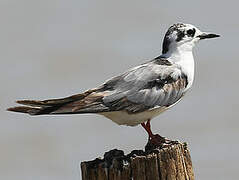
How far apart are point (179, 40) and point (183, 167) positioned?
2.39m

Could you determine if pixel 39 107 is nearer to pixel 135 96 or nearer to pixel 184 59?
pixel 135 96

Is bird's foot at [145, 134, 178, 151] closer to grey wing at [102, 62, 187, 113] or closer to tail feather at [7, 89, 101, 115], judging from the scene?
grey wing at [102, 62, 187, 113]

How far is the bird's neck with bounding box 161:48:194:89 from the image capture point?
Answer: 6781 mm

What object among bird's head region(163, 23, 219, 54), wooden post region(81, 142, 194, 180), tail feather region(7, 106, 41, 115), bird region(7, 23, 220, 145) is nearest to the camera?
wooden post region(81, 142, 194, 180)

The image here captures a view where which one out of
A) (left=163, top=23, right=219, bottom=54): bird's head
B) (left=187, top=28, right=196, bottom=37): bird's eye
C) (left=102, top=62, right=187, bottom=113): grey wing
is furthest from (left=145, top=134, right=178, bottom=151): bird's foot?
(left=187, top=28, right=196, bottom=37): bird's eye

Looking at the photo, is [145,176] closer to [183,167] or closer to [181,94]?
[183,167]

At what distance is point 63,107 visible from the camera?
19.1ft

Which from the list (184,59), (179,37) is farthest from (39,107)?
(179,37)

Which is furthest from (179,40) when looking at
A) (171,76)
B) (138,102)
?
(138,102)

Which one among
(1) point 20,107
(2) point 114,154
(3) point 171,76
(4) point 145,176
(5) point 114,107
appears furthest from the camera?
(3) point 171,76

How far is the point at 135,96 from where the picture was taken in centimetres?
621

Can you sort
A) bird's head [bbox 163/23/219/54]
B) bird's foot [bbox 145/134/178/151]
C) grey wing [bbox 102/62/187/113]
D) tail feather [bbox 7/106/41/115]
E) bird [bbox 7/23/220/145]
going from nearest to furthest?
1. bird's foot [bbox 145/134/178/151]
2. tail feather [bbox 7/106/41/115]
3. bird [bbox 7/23/220/145]
4. grey wing [bbox 102/62/187/113]
5. bird's head [bbox 163/23/219/54]

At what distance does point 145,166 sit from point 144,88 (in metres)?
1.57

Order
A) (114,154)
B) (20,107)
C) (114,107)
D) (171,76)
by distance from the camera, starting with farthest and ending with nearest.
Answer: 1. (171,76)
2. (114,107)
3. (20,107)
4. (114,154)
